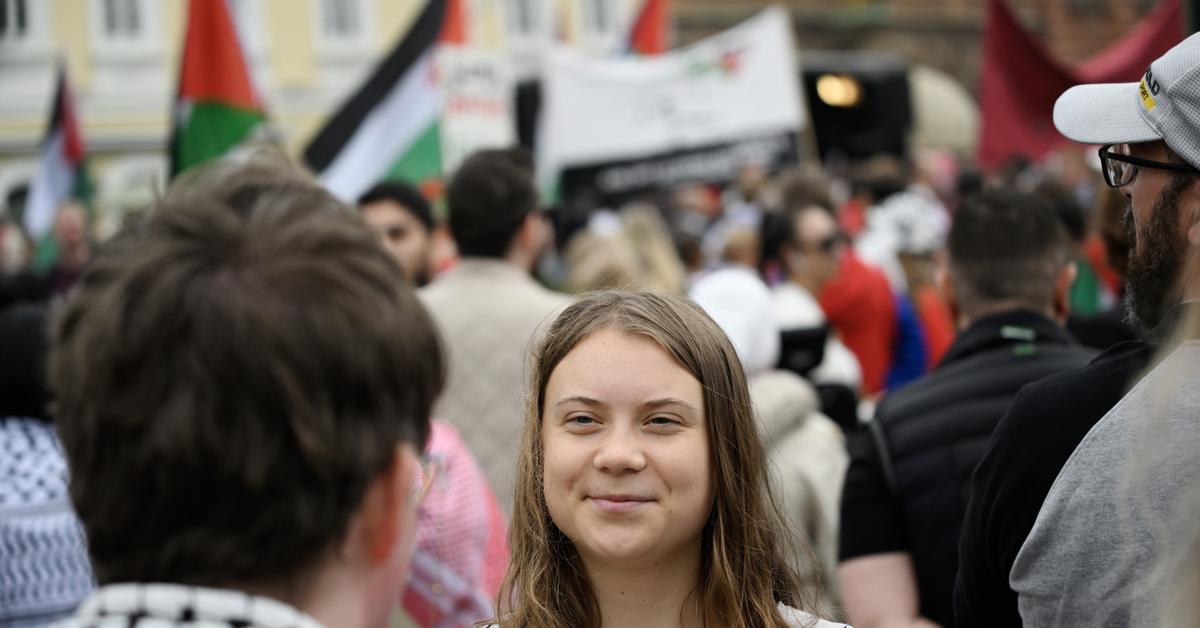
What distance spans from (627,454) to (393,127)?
177 inches

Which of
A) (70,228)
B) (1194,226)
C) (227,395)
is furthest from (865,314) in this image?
(70,228)

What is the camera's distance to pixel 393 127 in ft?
21.8

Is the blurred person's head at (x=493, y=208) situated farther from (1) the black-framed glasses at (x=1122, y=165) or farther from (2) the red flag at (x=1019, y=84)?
(2) the red flag at (x=1019, y=84)

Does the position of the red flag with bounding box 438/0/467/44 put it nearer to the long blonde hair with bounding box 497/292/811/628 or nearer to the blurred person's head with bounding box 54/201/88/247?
the blurred person's head with bounding box 54/201/88/247

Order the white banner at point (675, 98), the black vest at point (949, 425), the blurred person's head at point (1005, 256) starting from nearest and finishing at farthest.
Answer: the black vest at point (949, 425) < the blurred person's head at point (1005, 256) < the white banner at point (675, 98)

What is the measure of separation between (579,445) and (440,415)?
6.74 ft

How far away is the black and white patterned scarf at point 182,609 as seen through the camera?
139 cm

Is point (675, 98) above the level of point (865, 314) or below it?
above

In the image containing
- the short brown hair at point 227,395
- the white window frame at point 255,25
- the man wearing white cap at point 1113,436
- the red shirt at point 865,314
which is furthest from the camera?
the white window frame at point 255,25

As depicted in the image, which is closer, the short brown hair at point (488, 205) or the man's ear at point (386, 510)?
the man's ear at point (386, 510)

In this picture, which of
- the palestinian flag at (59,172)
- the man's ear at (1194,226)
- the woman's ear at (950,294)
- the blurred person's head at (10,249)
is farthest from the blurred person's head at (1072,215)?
the blurred person's head at (10,249)

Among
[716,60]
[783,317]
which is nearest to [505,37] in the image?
[716,60]

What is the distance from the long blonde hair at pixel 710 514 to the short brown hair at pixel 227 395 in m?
1.07

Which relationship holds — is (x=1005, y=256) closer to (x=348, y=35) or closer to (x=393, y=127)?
(x=393, y=127)
